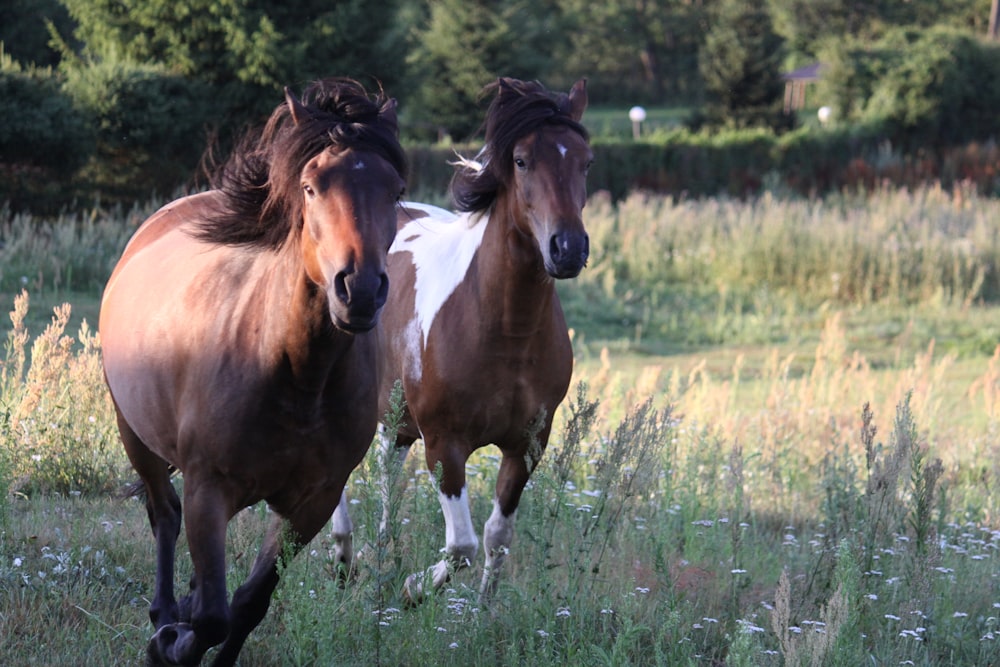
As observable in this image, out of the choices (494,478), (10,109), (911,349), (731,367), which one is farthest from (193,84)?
(494,478)

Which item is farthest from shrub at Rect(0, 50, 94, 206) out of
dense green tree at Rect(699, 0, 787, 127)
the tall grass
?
dense green tree at Rect(699, 0, 787, 127)

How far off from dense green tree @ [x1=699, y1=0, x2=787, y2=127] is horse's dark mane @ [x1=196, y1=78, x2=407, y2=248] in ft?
102

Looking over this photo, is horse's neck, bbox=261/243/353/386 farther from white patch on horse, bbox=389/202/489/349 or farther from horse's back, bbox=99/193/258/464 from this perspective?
white patch on horse, bbox=389/202/489/349

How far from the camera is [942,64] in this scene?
29.5 metres

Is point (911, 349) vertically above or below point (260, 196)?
below

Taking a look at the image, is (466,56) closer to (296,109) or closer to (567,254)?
(567,254)

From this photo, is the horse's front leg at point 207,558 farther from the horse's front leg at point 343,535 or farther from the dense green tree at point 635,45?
the dense green tree at point 635,45

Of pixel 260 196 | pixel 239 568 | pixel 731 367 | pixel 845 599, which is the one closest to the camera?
pixel 845 599

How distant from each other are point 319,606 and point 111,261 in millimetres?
10232

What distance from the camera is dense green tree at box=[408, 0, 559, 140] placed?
115ft

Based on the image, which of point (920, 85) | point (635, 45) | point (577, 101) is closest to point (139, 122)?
point (577, 101)

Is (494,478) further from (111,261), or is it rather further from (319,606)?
(111,261)

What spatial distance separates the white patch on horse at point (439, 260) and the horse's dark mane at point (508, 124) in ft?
0.58

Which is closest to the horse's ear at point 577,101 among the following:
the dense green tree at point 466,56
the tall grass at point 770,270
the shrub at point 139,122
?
the tall grass at point 770,270
